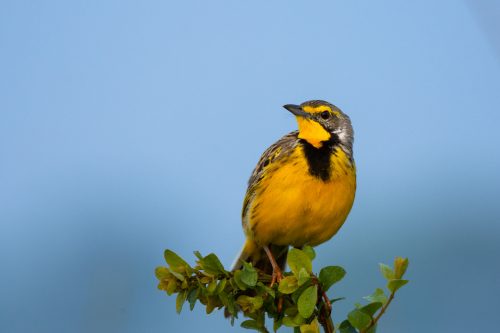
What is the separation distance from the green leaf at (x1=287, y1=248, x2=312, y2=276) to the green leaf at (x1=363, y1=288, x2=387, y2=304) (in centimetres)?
25

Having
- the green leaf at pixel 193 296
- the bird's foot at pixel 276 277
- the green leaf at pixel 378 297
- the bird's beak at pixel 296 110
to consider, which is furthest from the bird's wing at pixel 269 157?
the green leaf at pixel 378 297

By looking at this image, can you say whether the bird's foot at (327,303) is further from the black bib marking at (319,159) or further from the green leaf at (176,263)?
the black bib marking at (319,159)

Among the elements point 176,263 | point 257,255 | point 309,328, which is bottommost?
point 257,255

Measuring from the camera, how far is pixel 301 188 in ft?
10.8

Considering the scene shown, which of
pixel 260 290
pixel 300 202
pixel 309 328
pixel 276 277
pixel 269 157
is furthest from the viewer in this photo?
pixel 269 157

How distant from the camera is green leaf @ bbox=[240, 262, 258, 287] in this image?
6.98ft

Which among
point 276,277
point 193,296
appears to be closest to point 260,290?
point 193,296

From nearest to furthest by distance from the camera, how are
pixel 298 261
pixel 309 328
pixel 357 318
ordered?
1. pixel 357 318
2. pixel 309 328
3. pixel 298 261

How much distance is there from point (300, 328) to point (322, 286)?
14 centimetres

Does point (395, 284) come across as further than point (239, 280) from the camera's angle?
No

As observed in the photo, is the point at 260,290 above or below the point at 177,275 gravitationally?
below

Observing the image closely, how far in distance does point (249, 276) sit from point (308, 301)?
8.9 inches

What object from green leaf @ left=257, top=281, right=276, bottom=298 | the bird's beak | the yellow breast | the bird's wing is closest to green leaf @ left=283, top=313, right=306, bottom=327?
green leaf @ left=257, top=281, right=276, bottom=298

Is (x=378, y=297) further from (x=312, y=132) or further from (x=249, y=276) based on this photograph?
(x=312, y=132)
